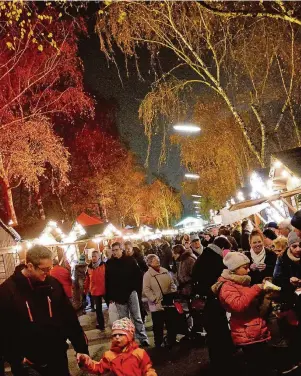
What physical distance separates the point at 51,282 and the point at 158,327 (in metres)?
4.88

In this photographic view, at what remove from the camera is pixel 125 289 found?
8.66 m

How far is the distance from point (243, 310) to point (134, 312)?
14.9 ft

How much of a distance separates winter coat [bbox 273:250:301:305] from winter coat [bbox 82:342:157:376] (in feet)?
6.12

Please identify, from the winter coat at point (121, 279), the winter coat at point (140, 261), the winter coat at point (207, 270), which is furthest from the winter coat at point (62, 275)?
the winter coat at point (207, 270)

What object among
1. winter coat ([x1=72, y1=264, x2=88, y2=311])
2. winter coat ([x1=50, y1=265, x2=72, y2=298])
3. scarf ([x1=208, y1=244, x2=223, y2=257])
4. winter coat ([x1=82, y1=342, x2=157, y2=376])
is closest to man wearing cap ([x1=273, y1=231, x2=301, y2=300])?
scarf ([x1=208, y1=244, x2=223, y2=257])

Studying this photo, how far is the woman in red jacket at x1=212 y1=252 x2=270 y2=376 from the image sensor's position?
461cm

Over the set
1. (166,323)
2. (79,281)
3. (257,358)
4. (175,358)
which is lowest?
(175,358)

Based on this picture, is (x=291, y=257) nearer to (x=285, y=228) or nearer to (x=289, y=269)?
(x=289, y=269)

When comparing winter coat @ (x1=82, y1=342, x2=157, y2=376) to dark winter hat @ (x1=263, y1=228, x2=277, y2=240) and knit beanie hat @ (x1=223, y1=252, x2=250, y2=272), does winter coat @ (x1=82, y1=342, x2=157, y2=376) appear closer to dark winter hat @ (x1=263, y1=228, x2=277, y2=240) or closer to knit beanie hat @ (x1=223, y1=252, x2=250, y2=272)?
knit beanie hat @ (x1=223, y1=252, x2=250, y2=272)

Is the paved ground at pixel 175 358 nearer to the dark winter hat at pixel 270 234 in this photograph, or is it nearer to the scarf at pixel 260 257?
the scarf at pixel 260 257

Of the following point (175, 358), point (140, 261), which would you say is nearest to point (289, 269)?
point (175, 358)

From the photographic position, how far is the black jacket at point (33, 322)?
368 centimetres

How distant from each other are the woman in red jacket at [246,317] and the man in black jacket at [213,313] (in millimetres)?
1583

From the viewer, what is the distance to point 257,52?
548 inches
